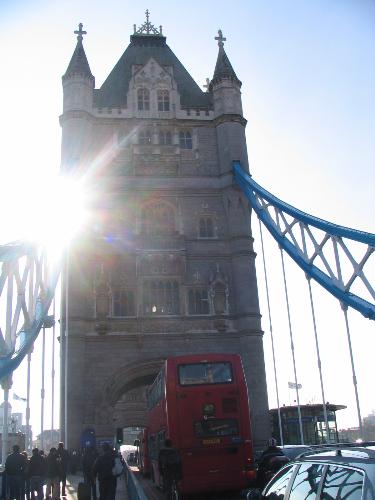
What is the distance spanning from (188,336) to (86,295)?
18.9 ft

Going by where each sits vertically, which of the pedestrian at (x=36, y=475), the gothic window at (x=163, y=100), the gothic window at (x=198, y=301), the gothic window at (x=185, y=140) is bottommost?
the pedestrian at (x=36, y=475)

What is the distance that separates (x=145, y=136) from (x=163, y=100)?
3.24 metres

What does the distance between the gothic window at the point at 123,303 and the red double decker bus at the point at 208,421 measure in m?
14.6

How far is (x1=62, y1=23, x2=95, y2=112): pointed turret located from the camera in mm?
33625

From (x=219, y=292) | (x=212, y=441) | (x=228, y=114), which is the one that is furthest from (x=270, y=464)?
(x=228, y=114)

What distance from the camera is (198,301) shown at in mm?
30297

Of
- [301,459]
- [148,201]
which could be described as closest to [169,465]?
[301,459]

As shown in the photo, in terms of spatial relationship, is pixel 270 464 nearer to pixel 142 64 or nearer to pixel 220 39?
pixel 142 64

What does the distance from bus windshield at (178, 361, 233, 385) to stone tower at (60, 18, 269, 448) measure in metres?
13.5

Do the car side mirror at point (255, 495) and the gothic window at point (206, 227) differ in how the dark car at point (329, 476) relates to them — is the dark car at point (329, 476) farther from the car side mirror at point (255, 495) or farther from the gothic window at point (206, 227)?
the gothic window at point (206, 227)

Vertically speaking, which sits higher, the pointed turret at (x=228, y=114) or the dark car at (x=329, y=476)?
the pointed turret at (x=228, y=114)

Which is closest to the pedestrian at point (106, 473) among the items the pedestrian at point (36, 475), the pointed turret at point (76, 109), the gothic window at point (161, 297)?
the pedestrian at point (36, 475)

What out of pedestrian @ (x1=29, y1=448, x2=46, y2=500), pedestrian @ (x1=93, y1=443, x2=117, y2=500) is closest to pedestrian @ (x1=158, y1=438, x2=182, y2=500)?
pedestrian @ (x1=93, y1=443, x2=117, y2=500)

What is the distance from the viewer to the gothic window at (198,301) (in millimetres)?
30109
